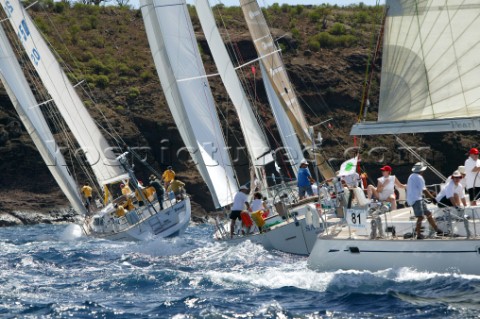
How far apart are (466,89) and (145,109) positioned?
42392 millimetres

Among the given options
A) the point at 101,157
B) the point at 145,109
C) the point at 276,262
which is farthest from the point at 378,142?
the point at 276,262

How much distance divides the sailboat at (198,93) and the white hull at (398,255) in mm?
7658

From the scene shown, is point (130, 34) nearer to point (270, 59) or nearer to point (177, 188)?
point (270, 59)

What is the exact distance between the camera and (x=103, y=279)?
19406mm

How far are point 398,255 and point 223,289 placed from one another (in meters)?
3.18

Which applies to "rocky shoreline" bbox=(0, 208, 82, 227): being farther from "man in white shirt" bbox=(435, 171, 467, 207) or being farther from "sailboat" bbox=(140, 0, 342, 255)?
"man in white shirt" bbox=(435, 171, 467, 207)

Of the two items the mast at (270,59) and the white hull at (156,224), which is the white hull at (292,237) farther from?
the mast at (270,59)

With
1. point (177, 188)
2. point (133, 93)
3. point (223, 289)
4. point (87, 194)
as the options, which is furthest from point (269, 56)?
point (133, 93)

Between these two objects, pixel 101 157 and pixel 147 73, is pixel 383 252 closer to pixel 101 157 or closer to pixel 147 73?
pixel 101 157

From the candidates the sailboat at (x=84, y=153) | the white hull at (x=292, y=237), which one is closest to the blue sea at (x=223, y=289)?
the white hull at (x=292, y=237)

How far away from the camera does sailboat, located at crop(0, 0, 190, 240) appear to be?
2888cm

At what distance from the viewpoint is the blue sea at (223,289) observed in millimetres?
14625

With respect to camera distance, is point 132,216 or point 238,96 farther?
point 238,96

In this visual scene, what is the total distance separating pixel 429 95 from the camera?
16.3m
